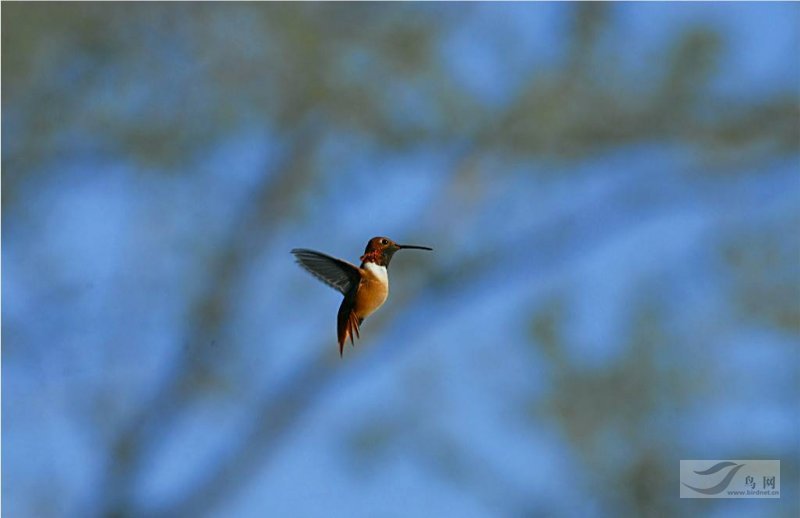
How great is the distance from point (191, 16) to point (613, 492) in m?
2.59

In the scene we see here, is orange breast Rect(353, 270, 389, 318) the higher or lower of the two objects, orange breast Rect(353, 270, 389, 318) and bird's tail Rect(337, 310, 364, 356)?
the higher

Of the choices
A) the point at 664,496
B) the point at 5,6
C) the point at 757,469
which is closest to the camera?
the point at 757,469

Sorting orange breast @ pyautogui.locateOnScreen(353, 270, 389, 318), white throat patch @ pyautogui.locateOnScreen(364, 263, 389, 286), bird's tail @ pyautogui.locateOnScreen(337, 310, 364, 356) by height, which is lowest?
bird's tail @ pyautogui.locateOnScreen(337, 310, 364, 356)

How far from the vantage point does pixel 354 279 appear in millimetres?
1266

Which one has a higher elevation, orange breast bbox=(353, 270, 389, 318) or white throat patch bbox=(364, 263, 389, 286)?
white throat patch bbox=(364, 263, 389, 286)

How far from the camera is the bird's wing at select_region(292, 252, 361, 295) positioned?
1.21m

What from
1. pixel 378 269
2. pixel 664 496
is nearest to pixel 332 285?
pixel 378 269

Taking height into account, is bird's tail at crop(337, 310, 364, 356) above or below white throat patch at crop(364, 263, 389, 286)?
below

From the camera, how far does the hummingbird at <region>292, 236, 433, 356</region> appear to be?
3.94 feet

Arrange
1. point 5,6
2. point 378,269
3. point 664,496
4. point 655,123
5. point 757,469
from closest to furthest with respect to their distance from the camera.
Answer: point 378,269 → point 757,469 → point 664,496 → point 5,6 → point 655,123

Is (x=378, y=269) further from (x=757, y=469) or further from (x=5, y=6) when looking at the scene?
(x=5, y=6)

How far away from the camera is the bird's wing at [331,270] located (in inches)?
47.8

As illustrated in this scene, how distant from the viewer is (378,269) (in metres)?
1.23

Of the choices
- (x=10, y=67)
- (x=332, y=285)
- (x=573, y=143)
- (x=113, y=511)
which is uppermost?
(x=573, y=143)
